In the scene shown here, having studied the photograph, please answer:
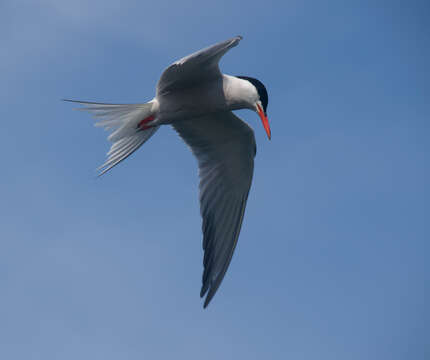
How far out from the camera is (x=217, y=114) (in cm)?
753

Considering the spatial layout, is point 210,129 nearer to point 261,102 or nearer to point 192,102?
point 192,102

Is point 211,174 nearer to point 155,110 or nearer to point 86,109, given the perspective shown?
point 155,110

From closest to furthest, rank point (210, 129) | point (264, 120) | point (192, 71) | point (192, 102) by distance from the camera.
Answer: point (192, 71), point (264, 120), point (192, 102), point (210, 129)

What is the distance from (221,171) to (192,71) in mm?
1626

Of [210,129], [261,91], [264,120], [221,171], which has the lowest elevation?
[221,171]

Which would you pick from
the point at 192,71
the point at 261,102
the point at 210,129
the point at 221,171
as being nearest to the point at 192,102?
the point at 192,71

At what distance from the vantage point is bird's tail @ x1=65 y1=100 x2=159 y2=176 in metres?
7.01

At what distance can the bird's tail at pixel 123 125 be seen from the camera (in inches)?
276

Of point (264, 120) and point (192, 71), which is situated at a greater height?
point (192, 71)

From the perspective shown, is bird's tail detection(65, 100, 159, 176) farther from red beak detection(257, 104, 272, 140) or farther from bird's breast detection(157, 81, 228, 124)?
red beak detection(257, 104, 272, 140)

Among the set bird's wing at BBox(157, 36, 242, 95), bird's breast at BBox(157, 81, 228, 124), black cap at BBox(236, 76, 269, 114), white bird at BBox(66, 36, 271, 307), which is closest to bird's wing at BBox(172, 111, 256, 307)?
white bird at BBox(66, 36, 271, 307)

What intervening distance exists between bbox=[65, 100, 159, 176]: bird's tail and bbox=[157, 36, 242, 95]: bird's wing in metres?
0.35

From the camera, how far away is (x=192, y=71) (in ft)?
21.6

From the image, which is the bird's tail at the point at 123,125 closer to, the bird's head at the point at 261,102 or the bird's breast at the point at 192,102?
the bird's breast at the point at 192,102
